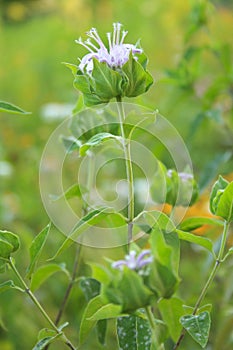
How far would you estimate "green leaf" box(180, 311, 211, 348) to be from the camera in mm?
455

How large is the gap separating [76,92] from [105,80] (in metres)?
1.30

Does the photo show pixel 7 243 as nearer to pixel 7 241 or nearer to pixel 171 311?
pixel 7 241

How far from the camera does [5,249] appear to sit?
48 centimetres

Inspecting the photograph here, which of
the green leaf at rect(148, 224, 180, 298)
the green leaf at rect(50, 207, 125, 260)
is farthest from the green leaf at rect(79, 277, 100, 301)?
the green leaf at rect(148, 224, 180, 298)

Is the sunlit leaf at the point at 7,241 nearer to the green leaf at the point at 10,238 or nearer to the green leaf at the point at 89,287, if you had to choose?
the green leaf at the point at 10,238

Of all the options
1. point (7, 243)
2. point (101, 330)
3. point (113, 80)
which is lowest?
point (101, 330)

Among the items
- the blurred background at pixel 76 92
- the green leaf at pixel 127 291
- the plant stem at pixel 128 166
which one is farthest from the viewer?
the blurred background at pixel 76 92

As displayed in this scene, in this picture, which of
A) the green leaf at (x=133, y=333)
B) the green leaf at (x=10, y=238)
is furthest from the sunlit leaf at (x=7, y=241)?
the green leaf at (x=133, y=333)

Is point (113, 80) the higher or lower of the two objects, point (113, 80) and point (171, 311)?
the higher

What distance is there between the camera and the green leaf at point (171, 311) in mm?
519

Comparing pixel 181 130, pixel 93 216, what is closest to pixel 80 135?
pixel 93 216

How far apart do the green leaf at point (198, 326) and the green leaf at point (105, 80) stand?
174mm

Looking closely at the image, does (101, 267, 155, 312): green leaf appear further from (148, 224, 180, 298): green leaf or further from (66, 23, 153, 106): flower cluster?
(66, 23, 153, 106): flower cluster

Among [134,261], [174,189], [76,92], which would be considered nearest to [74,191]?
[174,189]
